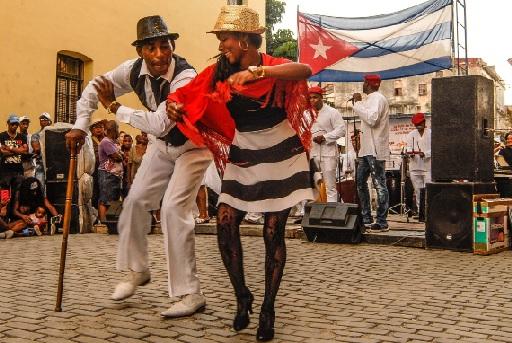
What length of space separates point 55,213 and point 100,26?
675 centimetres

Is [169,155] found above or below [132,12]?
below

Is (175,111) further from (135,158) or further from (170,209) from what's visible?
(135,158)

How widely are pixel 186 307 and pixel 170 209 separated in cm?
68

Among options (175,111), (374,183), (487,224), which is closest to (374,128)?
(374,183)

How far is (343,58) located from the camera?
13055 millimetres

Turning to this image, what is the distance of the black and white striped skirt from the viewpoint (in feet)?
13.9

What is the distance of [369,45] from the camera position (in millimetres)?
12930

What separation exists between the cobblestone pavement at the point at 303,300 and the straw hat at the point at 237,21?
1873 mm

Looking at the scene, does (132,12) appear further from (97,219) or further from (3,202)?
(3,202)

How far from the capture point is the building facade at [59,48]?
46.1 ft

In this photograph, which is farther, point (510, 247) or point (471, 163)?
point (510, 247)

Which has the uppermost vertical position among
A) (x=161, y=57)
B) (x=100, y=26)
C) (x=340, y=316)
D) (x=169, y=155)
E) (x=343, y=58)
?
(x=100, y=26)

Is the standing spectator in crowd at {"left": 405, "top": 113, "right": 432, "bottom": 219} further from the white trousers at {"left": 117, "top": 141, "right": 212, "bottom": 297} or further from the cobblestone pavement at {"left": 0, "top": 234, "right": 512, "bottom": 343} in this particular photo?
the white trousers at {"left": 117, "top": 141, "right": 212, "bottom": 297}

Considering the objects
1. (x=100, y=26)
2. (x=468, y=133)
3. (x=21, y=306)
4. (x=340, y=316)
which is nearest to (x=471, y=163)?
(x=468, y=133)
